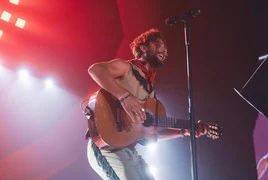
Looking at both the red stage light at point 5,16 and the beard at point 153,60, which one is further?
the red stage light at point 5,16

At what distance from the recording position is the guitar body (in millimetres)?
2252

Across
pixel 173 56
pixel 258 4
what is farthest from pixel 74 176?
pixel 258 4

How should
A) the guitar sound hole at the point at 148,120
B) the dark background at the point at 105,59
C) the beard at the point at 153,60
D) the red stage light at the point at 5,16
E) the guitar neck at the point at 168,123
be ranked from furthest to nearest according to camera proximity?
the red stage light at the point at 5,16
the dark background at the point at 105,59
the beard at the point at 153,60
the guitar neck at the point at 168,123
the guitar sound hole at the point at 148,120

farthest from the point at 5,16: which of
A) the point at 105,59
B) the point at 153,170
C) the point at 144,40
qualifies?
the point at 153,170

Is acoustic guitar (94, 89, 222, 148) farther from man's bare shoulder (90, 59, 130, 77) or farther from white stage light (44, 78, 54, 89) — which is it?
white stage light (44, 78, 54, 89)

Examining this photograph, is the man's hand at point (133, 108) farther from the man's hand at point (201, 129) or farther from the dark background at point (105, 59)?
the dark background at point (105, 59)

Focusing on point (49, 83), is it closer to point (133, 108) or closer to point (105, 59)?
point (105, 59)

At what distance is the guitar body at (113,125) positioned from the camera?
2252 mm

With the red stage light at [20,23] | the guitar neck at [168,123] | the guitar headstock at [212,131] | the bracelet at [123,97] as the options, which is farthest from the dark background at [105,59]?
the bracelet at [123,97]

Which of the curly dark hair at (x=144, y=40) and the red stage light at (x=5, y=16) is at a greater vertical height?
the curly dark hair at (x=144, y=40)

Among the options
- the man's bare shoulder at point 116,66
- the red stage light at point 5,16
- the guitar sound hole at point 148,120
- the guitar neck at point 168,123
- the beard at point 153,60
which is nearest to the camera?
the man's bare shoulder at point 116,66

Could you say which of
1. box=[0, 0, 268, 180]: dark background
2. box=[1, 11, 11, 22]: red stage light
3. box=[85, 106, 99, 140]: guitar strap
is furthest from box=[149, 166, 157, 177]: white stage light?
box=[1, 11, 11, 22]: red stage light

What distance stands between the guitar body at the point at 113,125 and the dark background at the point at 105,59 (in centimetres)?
119

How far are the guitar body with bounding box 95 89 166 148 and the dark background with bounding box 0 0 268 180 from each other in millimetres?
1192
